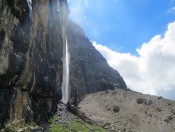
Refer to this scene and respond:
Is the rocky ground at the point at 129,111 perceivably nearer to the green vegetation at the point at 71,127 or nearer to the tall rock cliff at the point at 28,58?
the green vegetation at the point at 71,127

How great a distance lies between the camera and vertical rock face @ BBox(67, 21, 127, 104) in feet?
557

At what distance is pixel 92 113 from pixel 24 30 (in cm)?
8526

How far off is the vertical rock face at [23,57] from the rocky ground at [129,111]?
45.4 m

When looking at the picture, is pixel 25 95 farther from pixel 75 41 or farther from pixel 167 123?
pixel 75 41

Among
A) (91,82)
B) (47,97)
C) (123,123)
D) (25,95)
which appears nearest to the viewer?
(25,95)

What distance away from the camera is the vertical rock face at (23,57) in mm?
33406

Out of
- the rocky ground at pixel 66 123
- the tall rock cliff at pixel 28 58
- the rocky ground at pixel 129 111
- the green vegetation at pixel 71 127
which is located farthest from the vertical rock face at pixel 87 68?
the tall rock cliff at pixel 28 58

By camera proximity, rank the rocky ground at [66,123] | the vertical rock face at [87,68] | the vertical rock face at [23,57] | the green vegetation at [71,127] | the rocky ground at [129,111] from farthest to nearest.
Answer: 1. the vertical rock face at [87,68]
2. the rocky ground at [129,111]
3. the rocky ground at [66,123]
4. the green vegetation at [71,127]
5. the vertical rock face at [23,57]

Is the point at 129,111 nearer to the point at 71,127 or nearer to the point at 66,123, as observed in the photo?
the point at 66,123

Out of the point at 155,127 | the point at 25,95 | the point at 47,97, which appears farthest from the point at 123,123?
the point at 25,95

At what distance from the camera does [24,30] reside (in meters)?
36.7

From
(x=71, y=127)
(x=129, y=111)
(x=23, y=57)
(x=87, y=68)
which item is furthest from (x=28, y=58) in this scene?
(x=87, y=68)

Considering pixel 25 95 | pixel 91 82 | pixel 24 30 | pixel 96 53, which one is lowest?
pixel 25 95

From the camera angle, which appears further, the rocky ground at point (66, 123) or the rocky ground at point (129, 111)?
the rocky ground at point (129, 111)
